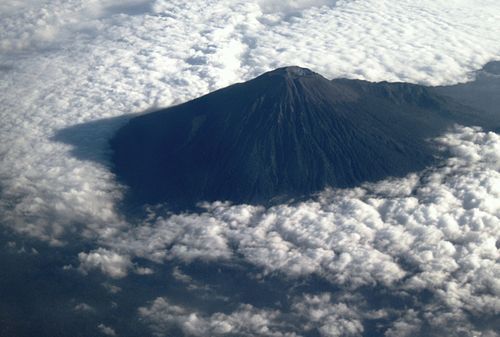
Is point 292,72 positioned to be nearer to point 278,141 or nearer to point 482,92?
point 278,141

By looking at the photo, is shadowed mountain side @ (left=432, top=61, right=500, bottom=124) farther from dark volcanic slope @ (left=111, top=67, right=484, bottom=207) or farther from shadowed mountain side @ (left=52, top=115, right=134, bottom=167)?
shadowed mountain side @ (left=52, top=115, right=134, bottom=167)

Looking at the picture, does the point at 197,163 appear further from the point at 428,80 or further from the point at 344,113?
the point at 428,80

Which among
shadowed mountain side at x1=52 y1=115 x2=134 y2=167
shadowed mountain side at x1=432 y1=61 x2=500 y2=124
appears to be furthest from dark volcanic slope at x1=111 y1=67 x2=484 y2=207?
shadowed mountain side at x1=432 y1=61 x2=500 y2=124

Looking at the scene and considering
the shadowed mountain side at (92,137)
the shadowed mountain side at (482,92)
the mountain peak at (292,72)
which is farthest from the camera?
the shadowed mountain side at (482,92)

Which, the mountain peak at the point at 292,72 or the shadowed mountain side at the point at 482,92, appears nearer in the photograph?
the mountain peak at the point at 292,72

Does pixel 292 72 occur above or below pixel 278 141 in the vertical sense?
above

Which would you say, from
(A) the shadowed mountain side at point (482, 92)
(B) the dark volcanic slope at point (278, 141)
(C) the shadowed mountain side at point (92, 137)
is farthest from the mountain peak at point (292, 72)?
(A) the shadowed mountain side at point (482, 92)

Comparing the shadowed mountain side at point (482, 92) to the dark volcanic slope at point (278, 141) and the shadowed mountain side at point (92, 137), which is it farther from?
the shadowed mountain side at point (92, 137)

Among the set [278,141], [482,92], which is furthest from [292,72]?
[482,92]
